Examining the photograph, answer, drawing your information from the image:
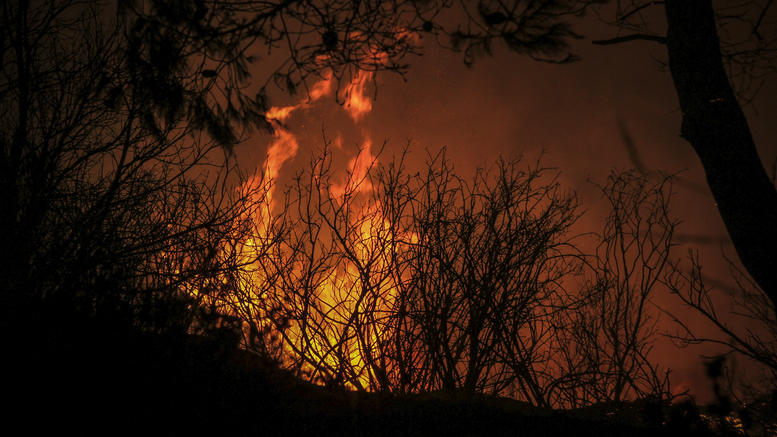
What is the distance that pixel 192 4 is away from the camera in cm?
377

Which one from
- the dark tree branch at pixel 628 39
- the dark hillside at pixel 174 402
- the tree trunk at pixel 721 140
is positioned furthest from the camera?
the dark tree branch at pixel 628 39

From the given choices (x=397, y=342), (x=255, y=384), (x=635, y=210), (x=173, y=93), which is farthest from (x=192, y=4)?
(x=635, y=210)

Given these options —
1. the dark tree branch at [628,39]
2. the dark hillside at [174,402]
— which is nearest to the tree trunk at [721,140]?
the dark tree branch at [628,39]

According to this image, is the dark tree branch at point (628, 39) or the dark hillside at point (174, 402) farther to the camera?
the dark tree branch at point (628, 39)

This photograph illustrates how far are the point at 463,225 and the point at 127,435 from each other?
3.82 meters

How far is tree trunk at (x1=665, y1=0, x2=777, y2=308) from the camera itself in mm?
2666

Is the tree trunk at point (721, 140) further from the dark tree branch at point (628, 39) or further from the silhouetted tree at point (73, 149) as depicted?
the silhouetted tree at point (73, 149)

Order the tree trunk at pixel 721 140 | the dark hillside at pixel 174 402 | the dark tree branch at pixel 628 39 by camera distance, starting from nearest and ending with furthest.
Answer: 1. the dark hillside at pixel 174 402
2. the tree trunk at pixel 721 140
3. the dark tree branch at pixel 628 39

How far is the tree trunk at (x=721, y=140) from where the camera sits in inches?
105

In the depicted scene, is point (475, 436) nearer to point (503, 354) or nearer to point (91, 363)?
point (91, 363)

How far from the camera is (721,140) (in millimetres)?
2803

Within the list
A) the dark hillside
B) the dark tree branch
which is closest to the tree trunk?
the dark tree branch

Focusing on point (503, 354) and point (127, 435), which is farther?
point (503, 354)

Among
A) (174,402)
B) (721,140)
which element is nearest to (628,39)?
(721,140)
